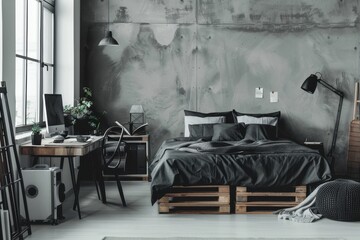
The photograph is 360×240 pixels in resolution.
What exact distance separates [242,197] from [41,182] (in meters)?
2.14

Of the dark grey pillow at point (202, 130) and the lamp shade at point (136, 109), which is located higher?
the lamp shade at point (136, 109)

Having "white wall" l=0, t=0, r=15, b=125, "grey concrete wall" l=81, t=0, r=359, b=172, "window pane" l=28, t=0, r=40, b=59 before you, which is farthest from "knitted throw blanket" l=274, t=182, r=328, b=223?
"window pane" l=28, t=0, r=40, b=59

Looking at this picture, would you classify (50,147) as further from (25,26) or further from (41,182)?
(25,26)

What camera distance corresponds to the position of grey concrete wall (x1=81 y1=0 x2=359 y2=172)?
7.78 m

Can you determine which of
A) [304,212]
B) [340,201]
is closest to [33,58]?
[304,212]

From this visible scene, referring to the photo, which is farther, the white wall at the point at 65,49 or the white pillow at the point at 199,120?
the white pillow at the point at 199,120

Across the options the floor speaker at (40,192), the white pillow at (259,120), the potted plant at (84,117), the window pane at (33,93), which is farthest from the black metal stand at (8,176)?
the white pillow at (259,120)

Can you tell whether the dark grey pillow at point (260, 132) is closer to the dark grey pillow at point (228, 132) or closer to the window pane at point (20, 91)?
the dark grey pillow at point (228, 132)

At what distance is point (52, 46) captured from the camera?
275 inches

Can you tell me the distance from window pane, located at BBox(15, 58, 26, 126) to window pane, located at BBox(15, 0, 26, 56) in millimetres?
127

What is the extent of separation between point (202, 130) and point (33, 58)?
2.65 meters

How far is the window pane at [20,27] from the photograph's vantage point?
17.8 ft

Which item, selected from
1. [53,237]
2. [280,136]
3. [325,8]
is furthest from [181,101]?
[53,237]

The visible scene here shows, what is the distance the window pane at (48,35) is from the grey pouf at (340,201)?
13.6 feet
